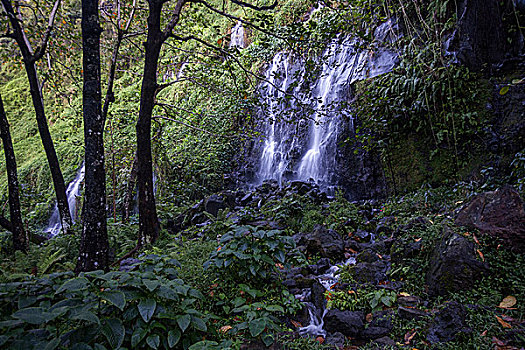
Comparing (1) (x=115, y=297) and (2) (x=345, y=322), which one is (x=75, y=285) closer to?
(1) (x=115, y=297)

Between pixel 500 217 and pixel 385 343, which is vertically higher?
pixel 500 217

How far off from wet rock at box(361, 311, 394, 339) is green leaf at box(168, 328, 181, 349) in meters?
1.78

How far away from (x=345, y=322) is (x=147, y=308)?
1.94 meters

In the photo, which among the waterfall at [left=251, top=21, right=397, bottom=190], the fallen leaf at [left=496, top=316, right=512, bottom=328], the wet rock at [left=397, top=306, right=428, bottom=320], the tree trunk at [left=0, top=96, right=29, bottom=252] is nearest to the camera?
the fallen leaf at [left=496, top=316, right=512, bottom=328]

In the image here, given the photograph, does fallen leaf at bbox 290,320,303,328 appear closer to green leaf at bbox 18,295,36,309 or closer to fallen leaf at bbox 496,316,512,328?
fallen leaf at bbox 496,316,512,328

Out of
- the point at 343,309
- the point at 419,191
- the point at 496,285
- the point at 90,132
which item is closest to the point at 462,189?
the point at 419,191

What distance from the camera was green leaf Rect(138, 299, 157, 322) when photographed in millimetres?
1976

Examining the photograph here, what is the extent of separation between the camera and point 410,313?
110 inches

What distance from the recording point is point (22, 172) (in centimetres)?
1702

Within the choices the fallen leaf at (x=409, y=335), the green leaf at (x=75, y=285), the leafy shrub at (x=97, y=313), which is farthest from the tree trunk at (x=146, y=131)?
the fallen leaf at (x=409, y=335)

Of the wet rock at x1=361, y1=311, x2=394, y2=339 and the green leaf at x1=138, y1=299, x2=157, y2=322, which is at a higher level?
the green leaf at x1=138, y1=299, x2=157, y2=322

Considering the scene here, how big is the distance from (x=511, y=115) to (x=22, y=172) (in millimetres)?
22550

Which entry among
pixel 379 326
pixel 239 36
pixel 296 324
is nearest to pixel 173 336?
pixel 296 324

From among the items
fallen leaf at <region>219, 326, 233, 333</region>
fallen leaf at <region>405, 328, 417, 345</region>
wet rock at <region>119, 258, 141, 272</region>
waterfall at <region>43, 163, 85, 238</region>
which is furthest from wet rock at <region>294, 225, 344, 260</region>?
waterfall at <region>43, 163, 85, 238</region>
